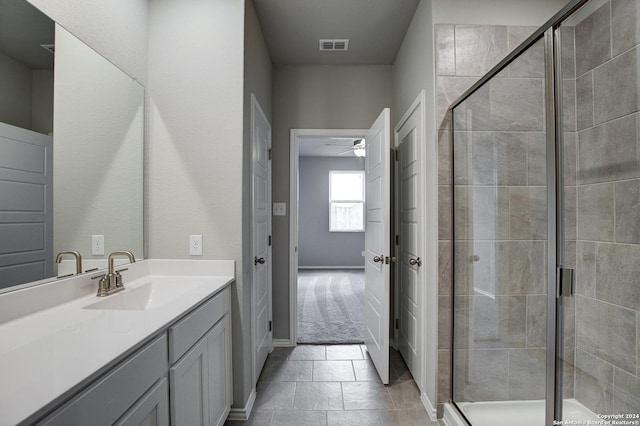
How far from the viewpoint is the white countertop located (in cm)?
68

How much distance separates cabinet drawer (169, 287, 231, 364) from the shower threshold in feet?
4.94

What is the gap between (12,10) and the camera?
3.92 ft

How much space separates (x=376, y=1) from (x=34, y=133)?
2.19 metres

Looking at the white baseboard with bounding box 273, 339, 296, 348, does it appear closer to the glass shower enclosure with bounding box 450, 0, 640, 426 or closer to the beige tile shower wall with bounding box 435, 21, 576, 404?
the beige tile shower wall with bounding box 435, 21, 576, 404

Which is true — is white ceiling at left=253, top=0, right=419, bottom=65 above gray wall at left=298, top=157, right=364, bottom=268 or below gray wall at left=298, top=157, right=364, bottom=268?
above

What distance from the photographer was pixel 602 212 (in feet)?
5.03

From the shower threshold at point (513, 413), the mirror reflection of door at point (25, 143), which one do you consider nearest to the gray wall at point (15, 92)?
the mirror reflection of door at point (25, 143)

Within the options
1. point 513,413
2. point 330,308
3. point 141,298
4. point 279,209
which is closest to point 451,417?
point 513,413

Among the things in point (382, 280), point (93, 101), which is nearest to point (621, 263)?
point (382, 280)

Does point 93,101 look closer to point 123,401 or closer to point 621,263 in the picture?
point 123,401

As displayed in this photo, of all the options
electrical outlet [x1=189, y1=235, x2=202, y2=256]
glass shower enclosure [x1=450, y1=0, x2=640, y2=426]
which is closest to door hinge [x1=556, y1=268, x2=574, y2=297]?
glass shower enclosure [x1=450, y1=0, x2=640, y2=426]

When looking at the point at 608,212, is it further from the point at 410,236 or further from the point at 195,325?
the point at 195,325

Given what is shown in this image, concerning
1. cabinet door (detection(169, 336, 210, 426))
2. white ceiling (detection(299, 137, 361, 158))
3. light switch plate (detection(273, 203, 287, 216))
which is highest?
white ceiling (detection(299, 137, 361, 158))

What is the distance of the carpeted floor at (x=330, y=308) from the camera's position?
133 inches
